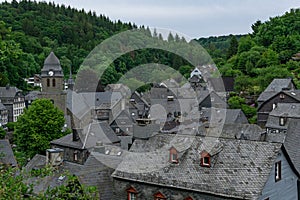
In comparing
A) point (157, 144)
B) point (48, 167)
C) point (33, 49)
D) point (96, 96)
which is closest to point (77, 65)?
point (33, 49)

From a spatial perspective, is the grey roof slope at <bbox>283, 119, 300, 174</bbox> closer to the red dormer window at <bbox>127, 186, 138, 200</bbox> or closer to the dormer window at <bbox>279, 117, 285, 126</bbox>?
the red dormer window at <bbox>127, 186, 138, 200</bbox>

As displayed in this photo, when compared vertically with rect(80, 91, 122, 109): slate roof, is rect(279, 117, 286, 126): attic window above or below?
above

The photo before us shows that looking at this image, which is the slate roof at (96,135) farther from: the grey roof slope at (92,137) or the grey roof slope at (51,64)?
the grey roof slope at (51,64)

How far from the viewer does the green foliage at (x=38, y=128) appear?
1901 inches

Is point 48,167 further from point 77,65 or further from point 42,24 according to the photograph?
point 42,24

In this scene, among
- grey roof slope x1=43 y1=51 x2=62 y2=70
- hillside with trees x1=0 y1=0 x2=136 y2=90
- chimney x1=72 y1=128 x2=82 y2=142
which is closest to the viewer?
chimney x1=72 y1=128 x2=82 y2=142

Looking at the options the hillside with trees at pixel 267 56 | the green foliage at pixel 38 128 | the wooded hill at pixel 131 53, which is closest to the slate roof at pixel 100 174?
the wooded hill at pixel 131 53

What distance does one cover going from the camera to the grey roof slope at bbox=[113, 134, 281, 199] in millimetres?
19938

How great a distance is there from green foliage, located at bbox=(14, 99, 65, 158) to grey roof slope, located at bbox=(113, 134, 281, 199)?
27038 mm

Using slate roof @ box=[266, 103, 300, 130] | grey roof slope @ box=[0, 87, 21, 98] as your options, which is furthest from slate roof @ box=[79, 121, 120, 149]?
grey roof slope @ box=[0, 87, 21, 98]

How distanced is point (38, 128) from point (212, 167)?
3288 cm

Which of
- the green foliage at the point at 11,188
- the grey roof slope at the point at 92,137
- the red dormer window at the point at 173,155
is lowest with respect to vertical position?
the grey roof slope at the point at 92,137

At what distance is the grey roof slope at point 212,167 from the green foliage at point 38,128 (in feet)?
88.7

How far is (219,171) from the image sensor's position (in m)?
20.9
